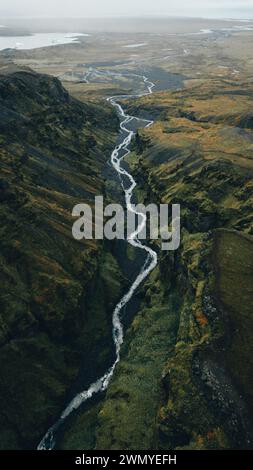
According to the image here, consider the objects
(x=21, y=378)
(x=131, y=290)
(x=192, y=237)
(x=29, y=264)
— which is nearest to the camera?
(x=21, y=378)

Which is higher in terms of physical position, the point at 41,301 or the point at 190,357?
the point at 190,357

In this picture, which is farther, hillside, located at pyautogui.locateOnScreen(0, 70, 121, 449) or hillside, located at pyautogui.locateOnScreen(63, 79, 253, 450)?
hillside, located at pyautogui.locateOnScreen(0, 70, 121, 449)

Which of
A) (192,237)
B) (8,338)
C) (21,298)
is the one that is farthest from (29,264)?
(192,237)

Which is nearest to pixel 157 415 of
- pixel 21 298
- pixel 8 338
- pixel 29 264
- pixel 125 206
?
pixel 8 338

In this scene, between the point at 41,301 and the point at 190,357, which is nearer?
the point at 190,357

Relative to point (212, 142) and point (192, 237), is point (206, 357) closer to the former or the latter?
point (192, 237)

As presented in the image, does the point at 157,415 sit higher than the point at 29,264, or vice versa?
the point at 29,264

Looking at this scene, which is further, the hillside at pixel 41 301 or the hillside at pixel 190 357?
the hillside at pixel 41 301
